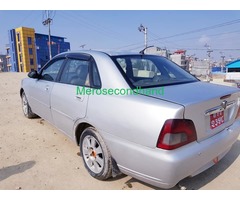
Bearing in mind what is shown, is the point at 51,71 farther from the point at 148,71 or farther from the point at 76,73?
the point at 148,71

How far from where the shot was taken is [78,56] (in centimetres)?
293

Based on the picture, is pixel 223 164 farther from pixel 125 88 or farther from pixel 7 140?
pixel 7 140

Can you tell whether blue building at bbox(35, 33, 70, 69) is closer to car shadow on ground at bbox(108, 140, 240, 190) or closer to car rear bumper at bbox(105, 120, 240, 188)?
car shadow on ground at bbox(108, 140, 240, 190)

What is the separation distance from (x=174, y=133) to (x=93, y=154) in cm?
122

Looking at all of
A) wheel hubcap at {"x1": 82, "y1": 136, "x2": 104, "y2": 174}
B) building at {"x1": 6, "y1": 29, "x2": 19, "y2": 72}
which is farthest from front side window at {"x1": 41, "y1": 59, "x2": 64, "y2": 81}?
building at {"x1": 6, "y1": 29, "x2": 19, "y2": 72}

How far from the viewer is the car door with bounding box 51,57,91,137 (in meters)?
2.59

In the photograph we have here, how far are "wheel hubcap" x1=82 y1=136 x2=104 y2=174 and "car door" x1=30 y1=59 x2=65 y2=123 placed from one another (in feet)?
3.68

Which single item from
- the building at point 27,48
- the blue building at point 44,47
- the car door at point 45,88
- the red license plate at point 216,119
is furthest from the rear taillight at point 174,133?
the blue building at point 44,47

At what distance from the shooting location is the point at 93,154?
8.36 ft

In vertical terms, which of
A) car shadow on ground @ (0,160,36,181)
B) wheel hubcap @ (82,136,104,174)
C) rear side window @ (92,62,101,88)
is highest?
rear side window @ (92,62,101,88)

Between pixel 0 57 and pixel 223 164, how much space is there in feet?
297

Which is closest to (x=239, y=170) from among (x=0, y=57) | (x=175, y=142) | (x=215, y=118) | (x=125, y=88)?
(x=215, y=118)

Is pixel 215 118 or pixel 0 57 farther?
pixel 0 57

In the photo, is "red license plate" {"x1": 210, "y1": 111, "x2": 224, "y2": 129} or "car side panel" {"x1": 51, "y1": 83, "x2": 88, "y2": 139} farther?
"car side panel" {"x1": 51, "y1": 83, "x2": 88, "y2": 139}
